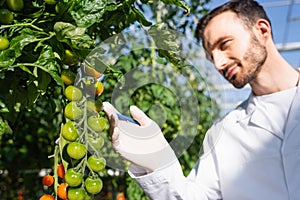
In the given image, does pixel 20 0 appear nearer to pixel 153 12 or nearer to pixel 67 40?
pixel 67 40

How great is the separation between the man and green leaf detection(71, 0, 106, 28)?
56 centimetres

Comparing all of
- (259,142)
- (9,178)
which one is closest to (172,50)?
(259,142)

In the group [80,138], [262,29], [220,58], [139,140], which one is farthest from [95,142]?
[262,29]

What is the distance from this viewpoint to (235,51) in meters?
1.30

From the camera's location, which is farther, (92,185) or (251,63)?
(251,63)

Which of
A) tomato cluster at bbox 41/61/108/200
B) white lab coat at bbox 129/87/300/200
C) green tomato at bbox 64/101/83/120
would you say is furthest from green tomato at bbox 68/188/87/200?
white lab coat at bbox 129/87/300/200

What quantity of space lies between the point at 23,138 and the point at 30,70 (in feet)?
5.25

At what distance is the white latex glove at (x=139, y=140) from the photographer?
839 mm

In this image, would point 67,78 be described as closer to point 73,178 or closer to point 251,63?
point 73,178

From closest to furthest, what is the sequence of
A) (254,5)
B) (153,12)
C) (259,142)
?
(259,142) → (254,5) → (153,12)

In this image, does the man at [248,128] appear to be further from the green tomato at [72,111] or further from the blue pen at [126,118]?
the green tomato at [72,111]

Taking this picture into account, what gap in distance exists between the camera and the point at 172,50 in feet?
2.54

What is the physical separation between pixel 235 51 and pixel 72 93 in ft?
2.35

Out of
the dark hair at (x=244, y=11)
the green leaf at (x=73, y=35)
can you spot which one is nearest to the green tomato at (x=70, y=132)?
the green leaf at (x=73, y=35)
